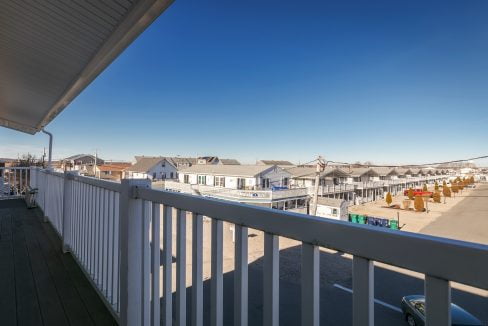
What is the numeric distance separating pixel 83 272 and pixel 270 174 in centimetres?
1748

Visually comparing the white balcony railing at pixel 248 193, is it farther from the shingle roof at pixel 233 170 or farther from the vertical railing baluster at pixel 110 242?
the vertical railing baluster at pixel 110 242

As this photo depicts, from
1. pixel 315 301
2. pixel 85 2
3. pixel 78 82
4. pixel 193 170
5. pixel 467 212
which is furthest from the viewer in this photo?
pixel 193 170

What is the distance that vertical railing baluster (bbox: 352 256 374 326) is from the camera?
553 millimetres

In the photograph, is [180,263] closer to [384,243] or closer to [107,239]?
[384,243]

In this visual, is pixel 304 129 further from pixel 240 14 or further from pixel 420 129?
pixel 240 14

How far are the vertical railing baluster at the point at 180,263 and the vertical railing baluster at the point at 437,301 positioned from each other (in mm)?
839

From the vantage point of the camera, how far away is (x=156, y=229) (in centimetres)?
130

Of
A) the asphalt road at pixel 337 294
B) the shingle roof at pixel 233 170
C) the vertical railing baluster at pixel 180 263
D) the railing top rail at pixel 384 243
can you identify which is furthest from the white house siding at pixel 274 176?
the railing top rail at pixel 384 243

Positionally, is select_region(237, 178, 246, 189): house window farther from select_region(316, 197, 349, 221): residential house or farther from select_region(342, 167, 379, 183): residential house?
select_region(342, 167, 379, 183): residential house

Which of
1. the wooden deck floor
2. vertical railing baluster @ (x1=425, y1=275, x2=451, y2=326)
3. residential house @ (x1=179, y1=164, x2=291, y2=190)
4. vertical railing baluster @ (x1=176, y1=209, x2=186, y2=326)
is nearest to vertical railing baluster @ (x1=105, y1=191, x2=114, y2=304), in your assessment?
the wooden deck floor

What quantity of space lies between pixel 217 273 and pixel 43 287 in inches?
80.5

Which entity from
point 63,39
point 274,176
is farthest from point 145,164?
point 63,39

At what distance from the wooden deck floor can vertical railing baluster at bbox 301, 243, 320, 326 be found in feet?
5.28

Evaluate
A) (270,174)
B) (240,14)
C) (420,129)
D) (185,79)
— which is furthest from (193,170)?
(420,129)
